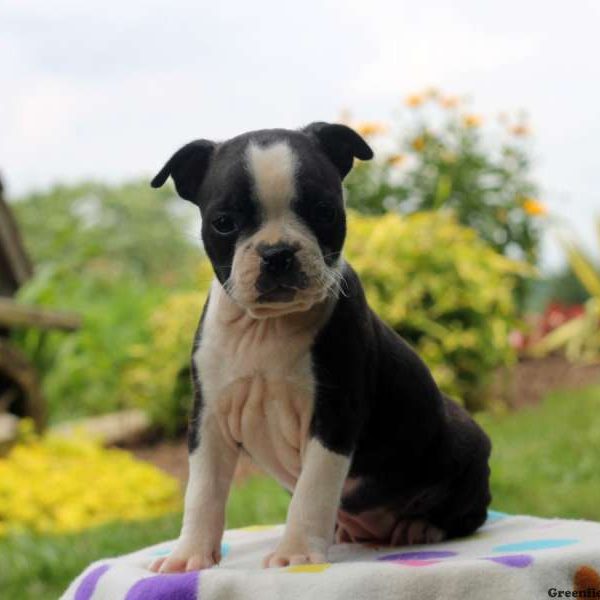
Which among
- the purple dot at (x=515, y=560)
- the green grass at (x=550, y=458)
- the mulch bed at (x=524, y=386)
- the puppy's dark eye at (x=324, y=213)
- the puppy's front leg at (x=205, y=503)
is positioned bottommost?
the mulch bed at (x=524, y=386)

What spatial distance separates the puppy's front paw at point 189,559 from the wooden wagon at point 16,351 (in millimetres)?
5908

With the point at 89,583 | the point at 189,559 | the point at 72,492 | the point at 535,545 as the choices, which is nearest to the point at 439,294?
the point at 72,492

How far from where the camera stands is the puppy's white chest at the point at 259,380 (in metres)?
2.32

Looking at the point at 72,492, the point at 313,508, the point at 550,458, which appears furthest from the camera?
the point at 72,492

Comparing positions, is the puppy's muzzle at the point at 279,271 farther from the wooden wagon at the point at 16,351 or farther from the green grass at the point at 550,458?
the wooden wagon at the point at 16,351

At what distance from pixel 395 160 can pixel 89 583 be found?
9.20m

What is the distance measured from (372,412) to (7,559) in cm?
359

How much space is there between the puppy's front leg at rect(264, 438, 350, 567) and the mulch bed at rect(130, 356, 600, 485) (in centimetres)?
558

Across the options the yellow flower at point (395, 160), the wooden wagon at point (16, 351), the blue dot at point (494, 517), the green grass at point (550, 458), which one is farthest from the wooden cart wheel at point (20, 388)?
the blue dot at point (494, 517)

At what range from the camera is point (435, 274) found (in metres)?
8.77

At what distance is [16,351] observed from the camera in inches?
336

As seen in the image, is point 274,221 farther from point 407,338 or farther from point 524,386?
point 524,386

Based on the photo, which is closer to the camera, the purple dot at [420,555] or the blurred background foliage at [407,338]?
the purple dot at [420,555]

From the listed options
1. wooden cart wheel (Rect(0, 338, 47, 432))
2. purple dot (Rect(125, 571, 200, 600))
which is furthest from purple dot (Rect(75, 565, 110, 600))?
wooden cart wheel (Rect(0, 338, 47, 432))
